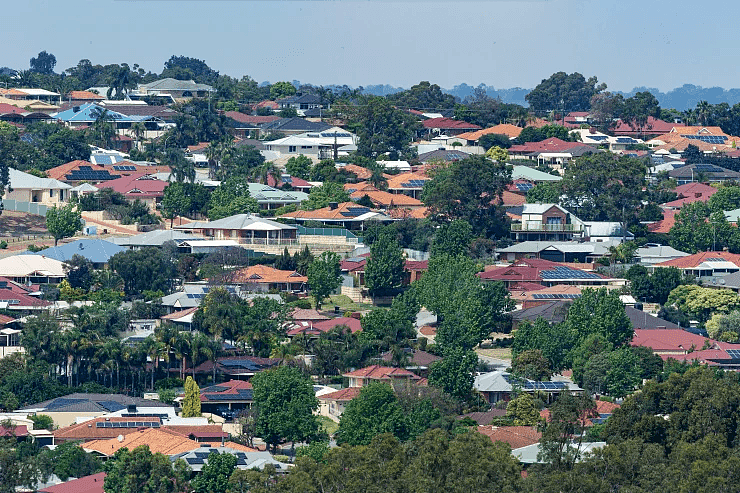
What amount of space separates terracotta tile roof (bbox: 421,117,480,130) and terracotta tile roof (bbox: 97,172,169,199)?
46.3 m

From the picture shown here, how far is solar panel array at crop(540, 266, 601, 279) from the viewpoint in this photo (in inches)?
4889

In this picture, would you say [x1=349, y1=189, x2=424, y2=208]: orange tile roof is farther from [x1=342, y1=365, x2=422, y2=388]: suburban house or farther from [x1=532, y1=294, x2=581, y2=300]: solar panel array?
[x1=342, y1=365, x2=422, y2=388]: suburban house

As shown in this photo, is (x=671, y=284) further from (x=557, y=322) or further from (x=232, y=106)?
(x=232, y=106)

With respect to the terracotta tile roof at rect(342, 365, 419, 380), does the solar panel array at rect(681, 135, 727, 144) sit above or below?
above

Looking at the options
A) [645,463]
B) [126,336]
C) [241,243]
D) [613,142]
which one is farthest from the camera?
[613,142]

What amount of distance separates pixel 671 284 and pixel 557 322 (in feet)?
42.8

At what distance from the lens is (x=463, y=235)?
128 metres

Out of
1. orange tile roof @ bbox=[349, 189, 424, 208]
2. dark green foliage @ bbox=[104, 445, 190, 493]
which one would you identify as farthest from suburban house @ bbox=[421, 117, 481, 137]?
dark green foliage @ bbox=[104, 445, 190, 493]

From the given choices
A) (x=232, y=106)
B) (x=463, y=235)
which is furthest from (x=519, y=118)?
(x=463, y=235)

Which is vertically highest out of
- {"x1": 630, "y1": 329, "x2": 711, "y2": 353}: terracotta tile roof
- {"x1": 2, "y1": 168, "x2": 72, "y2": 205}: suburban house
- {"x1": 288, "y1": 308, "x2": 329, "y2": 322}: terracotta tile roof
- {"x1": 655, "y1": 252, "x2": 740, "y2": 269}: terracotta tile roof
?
{"x1": 2, "y1": 168, "x2": 72, "y2": 205}: suburban house

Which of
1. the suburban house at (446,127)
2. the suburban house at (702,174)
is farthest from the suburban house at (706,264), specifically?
the suburban house at (446,127)

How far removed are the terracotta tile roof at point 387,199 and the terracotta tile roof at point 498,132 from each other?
32278 millimetres

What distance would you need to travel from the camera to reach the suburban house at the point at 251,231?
432 ft

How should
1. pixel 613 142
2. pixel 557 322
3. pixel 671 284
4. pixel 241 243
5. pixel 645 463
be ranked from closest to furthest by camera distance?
pixel 645 463 < pixel 557 322 < pixel 671 284 < pixel 241 243 < pixel 613 142
